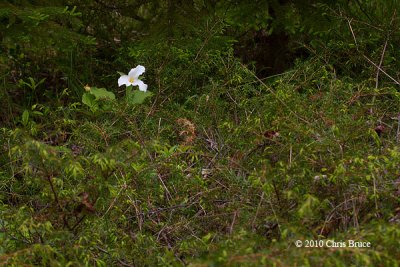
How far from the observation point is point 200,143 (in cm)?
337

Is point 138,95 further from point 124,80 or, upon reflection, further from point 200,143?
point 200,143

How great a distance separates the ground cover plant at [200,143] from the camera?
2.22 meters

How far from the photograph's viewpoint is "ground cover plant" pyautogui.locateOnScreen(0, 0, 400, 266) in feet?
7.30

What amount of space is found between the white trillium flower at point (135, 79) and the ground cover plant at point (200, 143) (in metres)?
0.01

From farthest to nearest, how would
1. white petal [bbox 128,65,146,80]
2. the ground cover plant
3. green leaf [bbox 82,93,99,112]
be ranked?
green leaf [bbox 82,93,99,112], white petal [bbox 128,65,146,80], the ground cover plant

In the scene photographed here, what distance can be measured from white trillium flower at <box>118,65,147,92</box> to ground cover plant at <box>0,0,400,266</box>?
0.05ft

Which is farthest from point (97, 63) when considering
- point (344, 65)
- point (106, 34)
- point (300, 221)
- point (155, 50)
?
point (300, 221)

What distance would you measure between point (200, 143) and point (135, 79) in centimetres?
80

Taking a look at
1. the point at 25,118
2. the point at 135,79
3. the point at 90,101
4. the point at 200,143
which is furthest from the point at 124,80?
the point at 200,143

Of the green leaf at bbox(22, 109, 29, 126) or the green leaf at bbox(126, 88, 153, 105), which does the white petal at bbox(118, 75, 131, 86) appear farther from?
the green leaf at bbox(22, 109, 29, 126)

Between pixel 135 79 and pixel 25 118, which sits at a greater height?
pixel 135 79

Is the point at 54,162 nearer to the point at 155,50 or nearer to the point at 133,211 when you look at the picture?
the point at 133,211

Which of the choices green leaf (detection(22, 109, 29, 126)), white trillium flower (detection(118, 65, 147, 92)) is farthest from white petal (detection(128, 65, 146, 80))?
green leaf (detection(22, 109, 29, 126))

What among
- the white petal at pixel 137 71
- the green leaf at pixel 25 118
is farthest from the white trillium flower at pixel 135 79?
the green leaf at pixel 25 118
